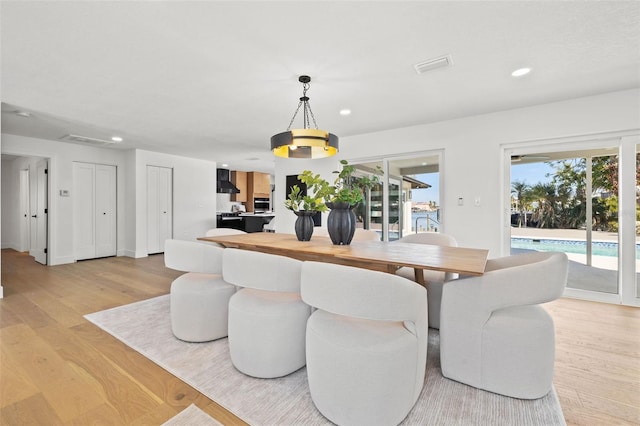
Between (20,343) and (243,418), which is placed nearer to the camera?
(243,418)

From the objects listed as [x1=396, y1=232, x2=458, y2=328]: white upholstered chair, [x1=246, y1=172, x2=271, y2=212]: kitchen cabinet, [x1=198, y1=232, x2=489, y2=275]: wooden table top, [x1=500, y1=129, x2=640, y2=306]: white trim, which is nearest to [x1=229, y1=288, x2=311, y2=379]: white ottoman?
[x1=198, y1=232, x2=489, y2=275]: wooden table top

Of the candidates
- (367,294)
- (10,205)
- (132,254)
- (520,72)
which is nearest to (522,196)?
(520,72)

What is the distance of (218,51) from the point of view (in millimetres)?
2223

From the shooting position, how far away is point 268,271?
1637mm

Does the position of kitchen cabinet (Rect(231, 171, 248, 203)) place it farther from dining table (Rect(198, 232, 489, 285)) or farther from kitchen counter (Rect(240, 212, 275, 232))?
dining table (Rect(198, 232, 489, 285))

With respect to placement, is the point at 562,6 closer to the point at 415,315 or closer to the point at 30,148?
the point at 415,315

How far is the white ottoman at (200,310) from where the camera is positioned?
216 centimetres

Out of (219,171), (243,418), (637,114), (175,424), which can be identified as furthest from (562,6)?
(219,171)

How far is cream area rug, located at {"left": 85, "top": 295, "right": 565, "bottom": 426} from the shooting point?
140 centimetres

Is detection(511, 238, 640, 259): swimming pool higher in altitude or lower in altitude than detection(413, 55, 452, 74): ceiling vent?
lower

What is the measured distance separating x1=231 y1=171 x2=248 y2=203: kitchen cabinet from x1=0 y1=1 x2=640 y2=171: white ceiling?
5.56 meters

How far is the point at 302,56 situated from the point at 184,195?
5602 millimetres

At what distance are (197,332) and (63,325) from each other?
142 cm

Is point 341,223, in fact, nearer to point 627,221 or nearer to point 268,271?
point 268,271
